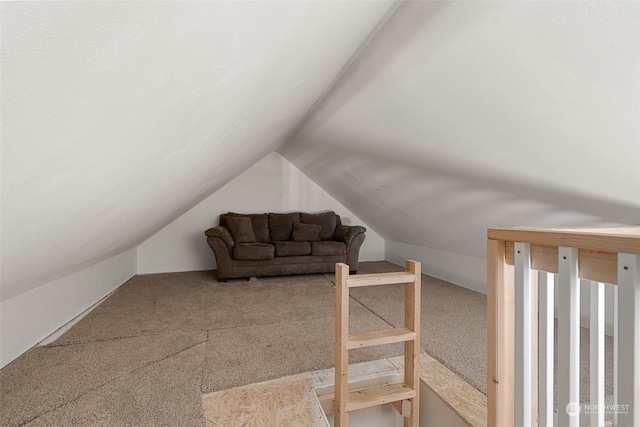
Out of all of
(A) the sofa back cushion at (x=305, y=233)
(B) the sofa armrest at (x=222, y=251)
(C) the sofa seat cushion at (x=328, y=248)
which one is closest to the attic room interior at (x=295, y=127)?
(B) the sofa armrest at (x=222, y=251)

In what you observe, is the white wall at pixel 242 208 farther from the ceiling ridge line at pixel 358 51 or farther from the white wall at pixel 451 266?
the ceiling ridge line at pixel 358 51

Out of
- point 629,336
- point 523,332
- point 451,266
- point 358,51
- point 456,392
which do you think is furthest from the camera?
point 451,266

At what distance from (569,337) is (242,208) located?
16.3 ft

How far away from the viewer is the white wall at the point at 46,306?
2041 millimetres

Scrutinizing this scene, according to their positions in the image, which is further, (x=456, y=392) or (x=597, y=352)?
(x=456, y=392)

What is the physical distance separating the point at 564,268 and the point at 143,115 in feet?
3.79

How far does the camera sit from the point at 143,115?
3.13ft

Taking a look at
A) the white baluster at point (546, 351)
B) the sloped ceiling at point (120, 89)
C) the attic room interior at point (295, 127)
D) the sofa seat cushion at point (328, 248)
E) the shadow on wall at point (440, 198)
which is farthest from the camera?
the sofa seat cushion at point (328, 248)

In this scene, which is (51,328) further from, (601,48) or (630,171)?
(630,171)

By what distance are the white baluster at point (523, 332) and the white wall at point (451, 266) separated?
294 cm

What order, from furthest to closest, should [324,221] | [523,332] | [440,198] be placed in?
[324,221], [440,198], [523,332]

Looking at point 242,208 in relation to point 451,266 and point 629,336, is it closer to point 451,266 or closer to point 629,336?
point 451,266

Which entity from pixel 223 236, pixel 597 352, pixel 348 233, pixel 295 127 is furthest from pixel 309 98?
pixel 348 233

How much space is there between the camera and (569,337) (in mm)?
736
